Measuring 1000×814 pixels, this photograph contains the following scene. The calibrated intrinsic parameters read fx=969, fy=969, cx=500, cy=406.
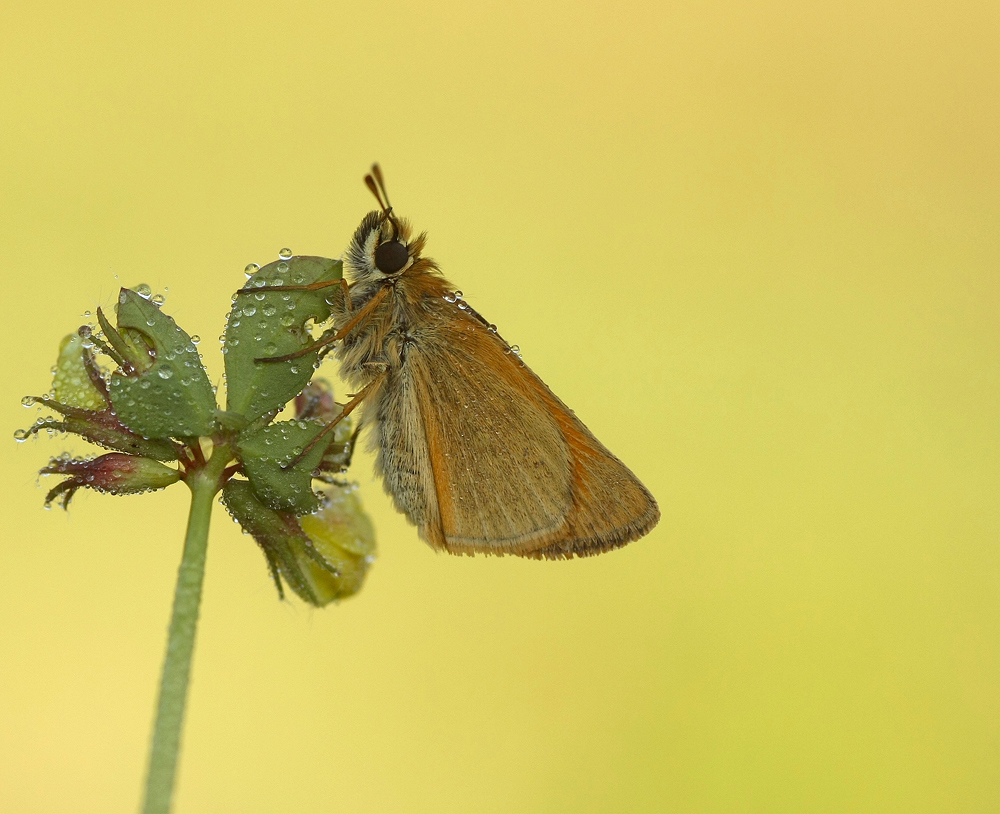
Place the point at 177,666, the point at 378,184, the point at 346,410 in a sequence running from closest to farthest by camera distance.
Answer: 1. the point at 177,666
2. the point at 346,410
3. the point at 378,184

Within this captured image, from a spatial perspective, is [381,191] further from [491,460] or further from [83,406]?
[83,406]

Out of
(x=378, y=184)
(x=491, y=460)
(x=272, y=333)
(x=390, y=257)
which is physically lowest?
(x=272, y=333)

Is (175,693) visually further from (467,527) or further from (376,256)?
(376,256)

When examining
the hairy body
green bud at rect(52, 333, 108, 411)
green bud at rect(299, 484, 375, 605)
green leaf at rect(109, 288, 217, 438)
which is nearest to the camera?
green leaf at rect(109, 288, 217, 438)

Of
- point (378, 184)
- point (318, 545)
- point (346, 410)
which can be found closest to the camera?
point (318, 545)

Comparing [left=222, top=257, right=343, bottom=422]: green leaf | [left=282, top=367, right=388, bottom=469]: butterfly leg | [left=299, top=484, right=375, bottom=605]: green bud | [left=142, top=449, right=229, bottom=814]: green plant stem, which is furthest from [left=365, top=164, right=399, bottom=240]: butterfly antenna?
[left=142, top=449, right=229, bottom=814]: green plant stem

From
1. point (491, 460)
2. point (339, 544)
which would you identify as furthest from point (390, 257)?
point (339, 544)

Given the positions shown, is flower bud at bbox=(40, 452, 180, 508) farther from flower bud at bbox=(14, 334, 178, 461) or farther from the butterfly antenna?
the butterfly antenna
